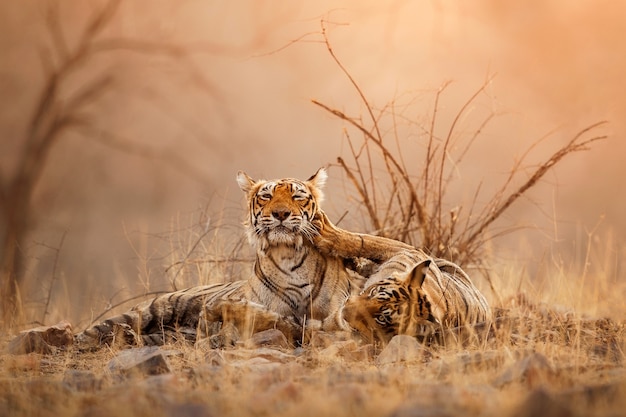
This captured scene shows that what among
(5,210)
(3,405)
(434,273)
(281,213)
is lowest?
(3,405)

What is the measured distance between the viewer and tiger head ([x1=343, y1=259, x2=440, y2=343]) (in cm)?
555

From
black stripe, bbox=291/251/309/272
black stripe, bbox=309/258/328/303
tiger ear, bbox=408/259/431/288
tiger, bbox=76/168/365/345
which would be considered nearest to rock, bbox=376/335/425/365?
tiger ear, bbox=408/259/431/288

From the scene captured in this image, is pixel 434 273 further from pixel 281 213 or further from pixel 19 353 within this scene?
pixel 19 353

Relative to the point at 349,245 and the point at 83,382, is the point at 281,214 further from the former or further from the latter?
the point at 83,382

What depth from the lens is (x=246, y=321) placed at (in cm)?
609

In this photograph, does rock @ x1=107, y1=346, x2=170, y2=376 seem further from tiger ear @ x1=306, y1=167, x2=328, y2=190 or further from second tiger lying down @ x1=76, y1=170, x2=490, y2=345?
tiger ear @ x1=306, y1=167, x2=328, y2=190

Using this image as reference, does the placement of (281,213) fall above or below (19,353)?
above

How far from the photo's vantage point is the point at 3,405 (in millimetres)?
4191

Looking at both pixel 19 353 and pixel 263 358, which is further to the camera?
pixel 19 353

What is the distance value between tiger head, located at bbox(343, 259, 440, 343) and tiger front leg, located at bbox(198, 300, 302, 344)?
69 cm

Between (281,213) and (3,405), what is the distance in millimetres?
2541

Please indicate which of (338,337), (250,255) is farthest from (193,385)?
(250,255)

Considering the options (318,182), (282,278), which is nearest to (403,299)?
(282,278)

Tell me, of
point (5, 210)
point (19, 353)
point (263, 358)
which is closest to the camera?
point (263, 358)
